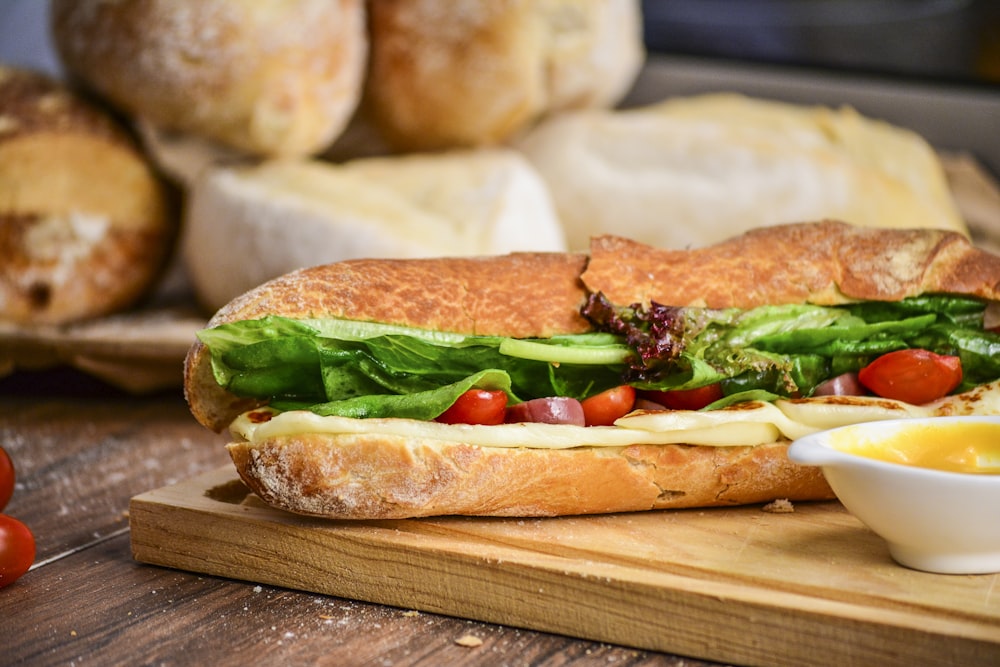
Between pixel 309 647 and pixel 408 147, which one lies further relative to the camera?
pixel 408 147

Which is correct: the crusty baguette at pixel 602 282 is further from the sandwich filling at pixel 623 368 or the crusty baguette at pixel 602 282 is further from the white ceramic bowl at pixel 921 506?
the white ceramic bowl at pixel 921 506

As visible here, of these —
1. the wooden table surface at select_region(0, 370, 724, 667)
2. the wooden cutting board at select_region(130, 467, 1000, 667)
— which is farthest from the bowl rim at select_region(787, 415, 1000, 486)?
the wooden table surface at select_region(0, 370, 724, 667)

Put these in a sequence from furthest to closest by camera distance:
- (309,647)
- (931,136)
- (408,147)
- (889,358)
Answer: (931,136) < (408,147) < (889,358) < (309,647)

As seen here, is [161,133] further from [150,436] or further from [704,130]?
[704,130]


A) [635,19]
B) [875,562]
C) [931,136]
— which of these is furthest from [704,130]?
[875,562]

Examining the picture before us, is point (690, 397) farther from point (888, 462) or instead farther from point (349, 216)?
point (349, 216)

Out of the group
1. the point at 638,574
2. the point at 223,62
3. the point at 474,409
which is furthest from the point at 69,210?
the point at 638,574
